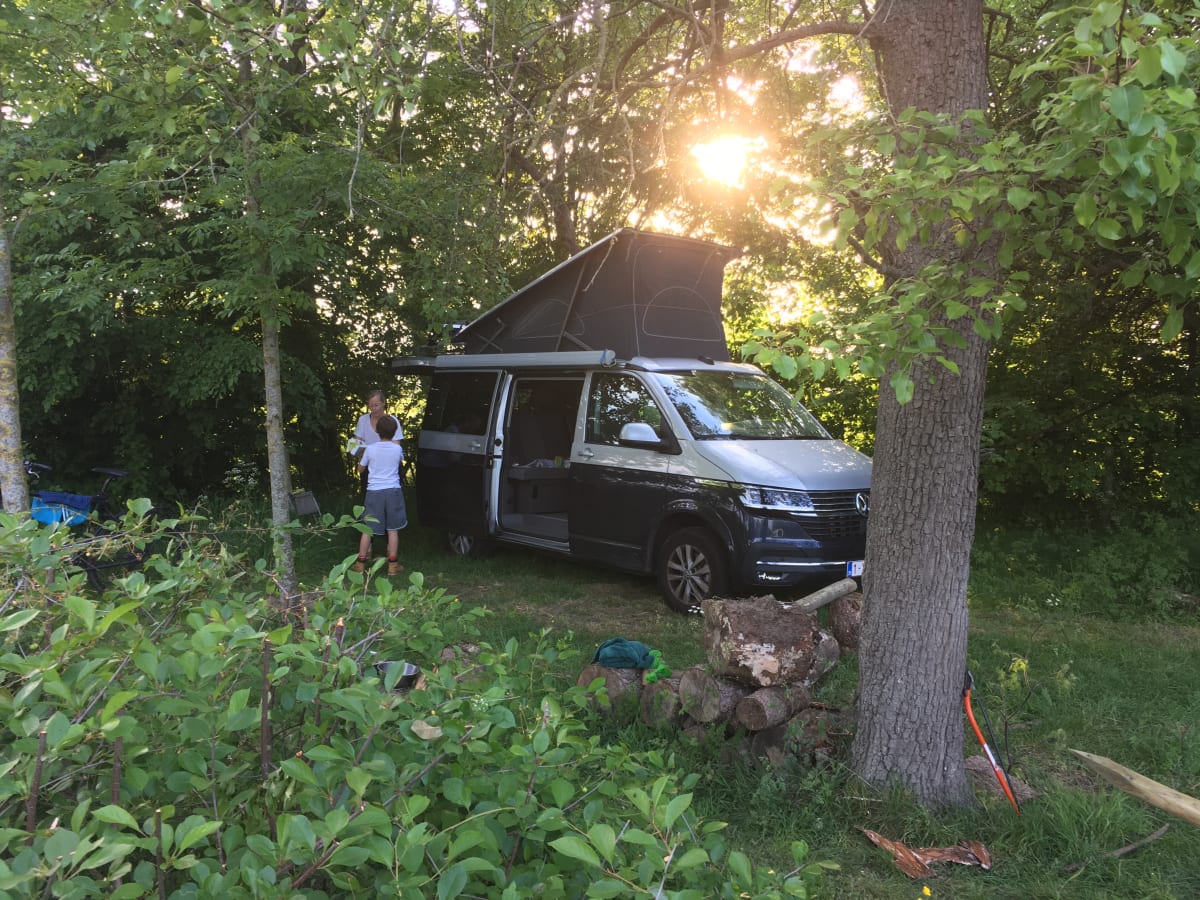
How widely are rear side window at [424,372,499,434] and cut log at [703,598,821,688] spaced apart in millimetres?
4536

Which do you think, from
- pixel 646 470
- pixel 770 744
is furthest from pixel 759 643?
pixel 646 470

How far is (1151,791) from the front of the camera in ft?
10.1

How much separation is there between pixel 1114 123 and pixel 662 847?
198 centimetres

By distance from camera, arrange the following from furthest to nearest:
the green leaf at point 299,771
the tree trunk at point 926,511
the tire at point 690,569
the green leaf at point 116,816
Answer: the tire at point 690,569 → the tree trunk at point 926,511 → the green leaf at point 299,771 → the green leaf at point 116,816

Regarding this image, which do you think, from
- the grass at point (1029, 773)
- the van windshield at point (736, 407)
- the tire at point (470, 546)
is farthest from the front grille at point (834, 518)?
the tire at point (470, 546)

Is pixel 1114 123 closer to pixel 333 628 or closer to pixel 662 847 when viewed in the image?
pixel 662 847

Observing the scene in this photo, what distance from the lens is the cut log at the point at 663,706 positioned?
4.29 meters

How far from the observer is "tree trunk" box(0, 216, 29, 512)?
5.48m

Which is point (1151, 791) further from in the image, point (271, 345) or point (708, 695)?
point (271, 345)

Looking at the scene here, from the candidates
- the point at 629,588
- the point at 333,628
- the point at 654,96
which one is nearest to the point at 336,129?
the point at 654,96

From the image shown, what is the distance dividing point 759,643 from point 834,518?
91.4 inches

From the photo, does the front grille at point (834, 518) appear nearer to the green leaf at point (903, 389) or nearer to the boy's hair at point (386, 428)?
the green leaf at point (903, 389)

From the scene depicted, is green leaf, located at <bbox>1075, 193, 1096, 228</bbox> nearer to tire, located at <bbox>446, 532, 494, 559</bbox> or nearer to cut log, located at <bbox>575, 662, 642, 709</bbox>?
cut log, located at <bbox>575, 662, 642, 709</bbox>

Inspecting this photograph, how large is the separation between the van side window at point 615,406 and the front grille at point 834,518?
1480 mm
